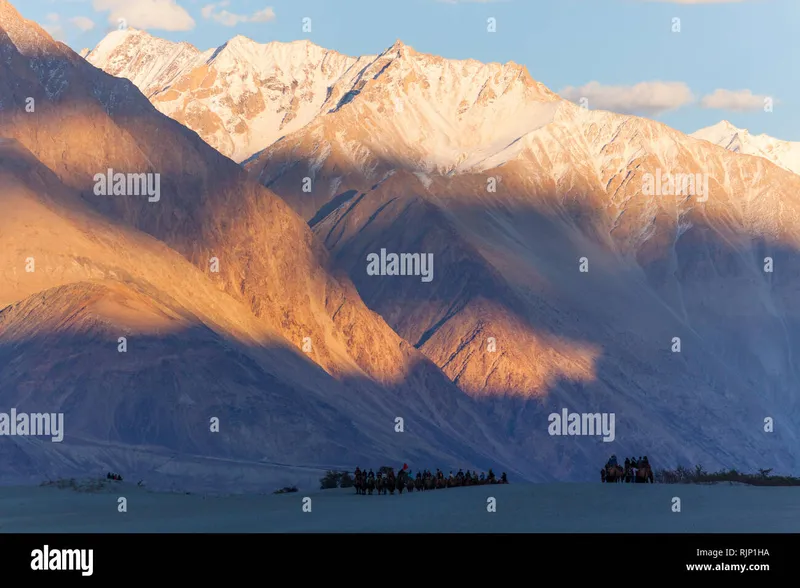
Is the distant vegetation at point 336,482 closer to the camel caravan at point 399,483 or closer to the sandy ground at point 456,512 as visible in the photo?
the camel caravan at point 399,483

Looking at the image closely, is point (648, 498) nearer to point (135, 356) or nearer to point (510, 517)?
point (510, 517)

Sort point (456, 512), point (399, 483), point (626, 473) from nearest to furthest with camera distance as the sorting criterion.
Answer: point (456, 512), point (626, 473), point (399, 483)

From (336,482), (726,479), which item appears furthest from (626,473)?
(336,482)

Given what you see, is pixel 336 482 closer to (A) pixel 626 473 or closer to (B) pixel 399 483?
(B) pixel 399 483

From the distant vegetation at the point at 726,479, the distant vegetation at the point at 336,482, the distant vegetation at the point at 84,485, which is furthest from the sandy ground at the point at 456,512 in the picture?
the distant vegetation at the point at 336,482

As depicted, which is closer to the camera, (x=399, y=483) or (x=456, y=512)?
(x=456, y=512)

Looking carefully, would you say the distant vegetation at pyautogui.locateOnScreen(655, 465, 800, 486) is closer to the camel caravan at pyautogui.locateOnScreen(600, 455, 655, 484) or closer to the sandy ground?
the camel caravan at pyautogui.locateOnScreen(600, 455, 655, 484)

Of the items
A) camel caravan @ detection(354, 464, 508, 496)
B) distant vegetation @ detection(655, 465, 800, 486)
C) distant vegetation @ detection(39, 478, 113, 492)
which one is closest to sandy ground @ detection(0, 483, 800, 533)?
camel caravan @ detection(354, 464, 508, 496)
